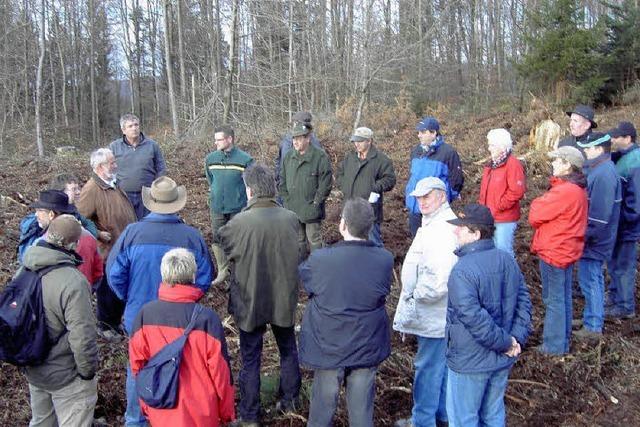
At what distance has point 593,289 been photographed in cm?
586

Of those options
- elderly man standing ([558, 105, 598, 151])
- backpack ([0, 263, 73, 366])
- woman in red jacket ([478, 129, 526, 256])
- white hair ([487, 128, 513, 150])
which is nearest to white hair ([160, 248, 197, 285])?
backpack ([0, 263, 73, 366])

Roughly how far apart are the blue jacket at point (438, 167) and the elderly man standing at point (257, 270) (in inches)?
119

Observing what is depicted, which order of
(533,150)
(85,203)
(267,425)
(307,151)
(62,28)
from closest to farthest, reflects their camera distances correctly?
(267,425)
(85,203)
(307,151)
(533,150)
(62,28)

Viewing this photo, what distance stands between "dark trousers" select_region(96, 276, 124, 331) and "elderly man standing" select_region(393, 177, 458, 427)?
126 inches

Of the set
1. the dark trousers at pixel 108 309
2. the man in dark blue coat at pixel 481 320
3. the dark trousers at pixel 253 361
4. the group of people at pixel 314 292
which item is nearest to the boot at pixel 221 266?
the dark trousers at pixel 108 309

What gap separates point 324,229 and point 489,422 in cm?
623

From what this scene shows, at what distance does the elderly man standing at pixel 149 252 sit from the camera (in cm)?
405

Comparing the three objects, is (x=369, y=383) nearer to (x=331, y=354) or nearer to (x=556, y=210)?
(x=331, y=354)

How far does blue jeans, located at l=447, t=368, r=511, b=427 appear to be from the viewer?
3.66 m

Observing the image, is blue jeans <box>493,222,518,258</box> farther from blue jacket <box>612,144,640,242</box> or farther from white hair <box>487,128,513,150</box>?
blue jacket <box>612,144,640,242</box>

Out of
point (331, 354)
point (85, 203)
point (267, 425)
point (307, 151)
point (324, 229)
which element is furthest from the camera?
point (324, 229)

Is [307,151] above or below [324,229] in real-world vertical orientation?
above


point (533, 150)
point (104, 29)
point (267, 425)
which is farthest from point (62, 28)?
point (267, 425)

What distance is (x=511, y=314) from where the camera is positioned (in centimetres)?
366
